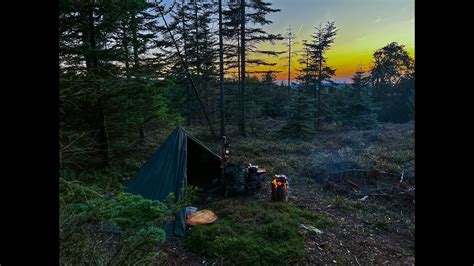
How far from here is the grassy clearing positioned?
4473 millimetres

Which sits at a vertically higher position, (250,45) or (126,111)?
(250,45)

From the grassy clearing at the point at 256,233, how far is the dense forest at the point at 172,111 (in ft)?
0.14

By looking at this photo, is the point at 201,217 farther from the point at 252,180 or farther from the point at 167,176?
the point at 252,180

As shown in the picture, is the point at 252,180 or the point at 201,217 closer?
the point at 201,217

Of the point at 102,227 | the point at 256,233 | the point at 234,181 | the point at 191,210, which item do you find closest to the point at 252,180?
the point at 234,181

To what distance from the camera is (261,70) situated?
18.1 meters

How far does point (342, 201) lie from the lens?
714 cm

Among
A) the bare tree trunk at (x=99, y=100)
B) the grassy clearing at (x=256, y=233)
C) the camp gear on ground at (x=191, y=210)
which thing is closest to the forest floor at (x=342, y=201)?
the grassy clearing at (x=256, y=233)

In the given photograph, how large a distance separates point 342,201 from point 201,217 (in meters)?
3.92

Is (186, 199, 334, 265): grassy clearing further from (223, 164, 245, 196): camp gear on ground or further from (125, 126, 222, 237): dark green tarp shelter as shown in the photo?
(223, 164, 245, 196): camp gear on ground

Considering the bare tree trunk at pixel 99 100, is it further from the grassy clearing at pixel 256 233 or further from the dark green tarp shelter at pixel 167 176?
the grassy clearing at pixel 256 233
